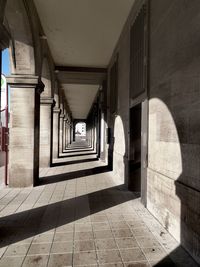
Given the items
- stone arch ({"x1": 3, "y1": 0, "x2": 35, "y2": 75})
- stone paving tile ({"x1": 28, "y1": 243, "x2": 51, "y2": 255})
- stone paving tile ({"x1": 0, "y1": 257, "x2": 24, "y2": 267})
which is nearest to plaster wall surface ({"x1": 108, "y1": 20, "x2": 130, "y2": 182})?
stone arch ({"x1": 3, "y1": 0, "x2": 35, "y2": 75})

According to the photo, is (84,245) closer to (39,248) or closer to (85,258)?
(85,258)

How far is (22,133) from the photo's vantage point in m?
6.87

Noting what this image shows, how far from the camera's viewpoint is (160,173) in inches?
170

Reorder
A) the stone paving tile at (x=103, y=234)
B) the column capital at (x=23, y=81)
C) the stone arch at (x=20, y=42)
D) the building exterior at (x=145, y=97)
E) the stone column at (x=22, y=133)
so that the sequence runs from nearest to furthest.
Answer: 1. the building exterior at (x=145, y=97)
2. the stone paving tile at (x=103, y=234)
3. the stone arch at (x=20, y=42)
4. the column capital at (x=23, y=81)
5. the stone column at (x=22, y=133)

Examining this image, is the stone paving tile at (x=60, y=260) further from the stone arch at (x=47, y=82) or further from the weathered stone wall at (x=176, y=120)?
the stone arch at (x=47, y=82)

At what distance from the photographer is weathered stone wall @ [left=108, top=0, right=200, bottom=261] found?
10.3 ft

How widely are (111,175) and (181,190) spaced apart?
5.72m

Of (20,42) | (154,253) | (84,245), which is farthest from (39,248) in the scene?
(20,42)

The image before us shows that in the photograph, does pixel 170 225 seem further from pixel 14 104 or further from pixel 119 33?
pixel 119 33

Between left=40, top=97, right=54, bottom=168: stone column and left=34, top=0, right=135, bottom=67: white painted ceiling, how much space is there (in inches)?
81.5

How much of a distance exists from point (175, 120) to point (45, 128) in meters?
7.55

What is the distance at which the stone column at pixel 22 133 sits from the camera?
6809 mm

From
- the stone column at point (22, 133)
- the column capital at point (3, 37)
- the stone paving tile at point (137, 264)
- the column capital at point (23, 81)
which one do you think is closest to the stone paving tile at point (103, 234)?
the stone paving tile at point (137, 264)

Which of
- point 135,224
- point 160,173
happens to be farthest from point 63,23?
point 135,224
